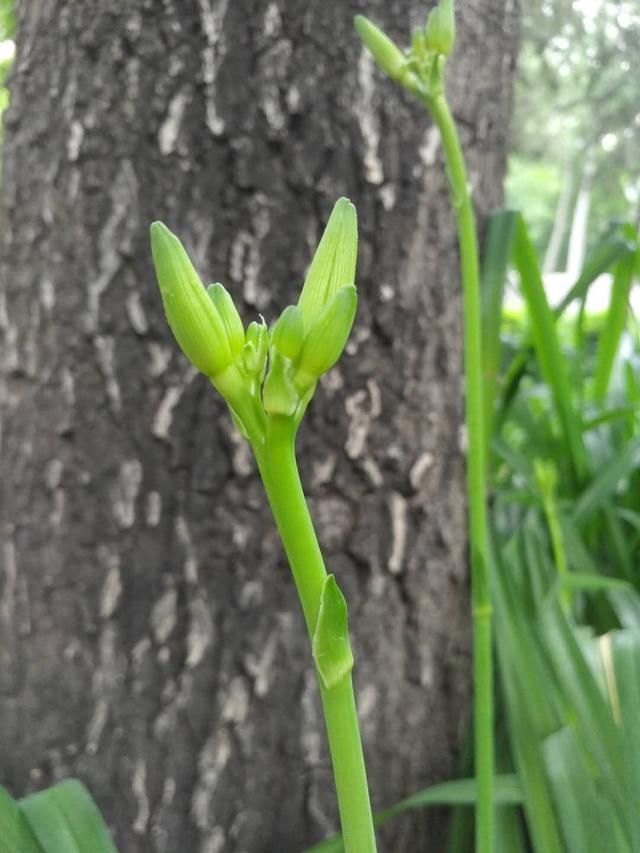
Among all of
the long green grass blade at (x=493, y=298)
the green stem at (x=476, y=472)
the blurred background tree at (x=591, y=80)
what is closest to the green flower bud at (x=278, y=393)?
the green stem at (x=476, y=472)

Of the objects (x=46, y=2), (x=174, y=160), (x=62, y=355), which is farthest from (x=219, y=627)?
(x=46, y=2)

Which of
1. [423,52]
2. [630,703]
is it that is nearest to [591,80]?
[423,52]

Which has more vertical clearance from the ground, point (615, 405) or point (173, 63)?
point (173, 63)

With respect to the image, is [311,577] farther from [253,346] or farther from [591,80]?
[591,80]

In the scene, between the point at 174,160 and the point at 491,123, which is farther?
the point at 491,123

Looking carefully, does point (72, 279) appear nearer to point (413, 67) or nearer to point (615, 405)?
point (413, 67)

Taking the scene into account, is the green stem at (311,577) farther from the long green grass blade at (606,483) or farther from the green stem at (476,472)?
the long green grass blade at (606,483)
